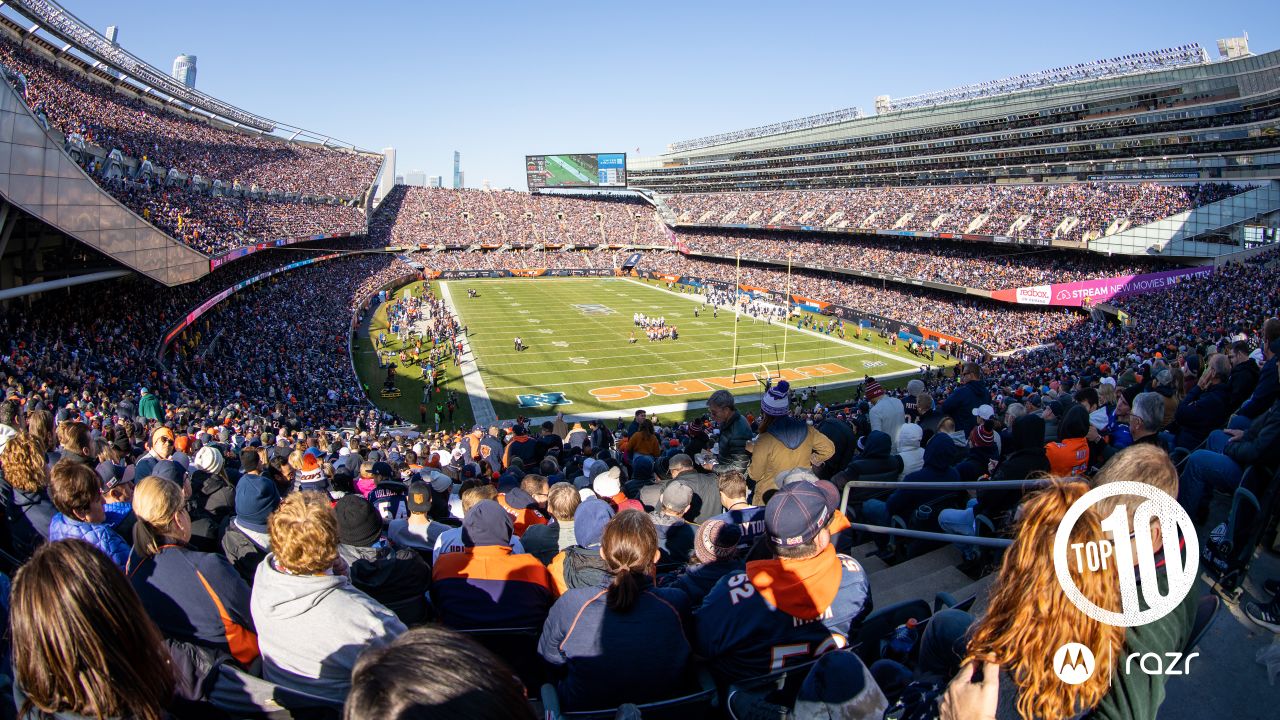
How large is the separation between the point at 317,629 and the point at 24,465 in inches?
135

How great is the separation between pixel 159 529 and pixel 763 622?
3076 millimetres

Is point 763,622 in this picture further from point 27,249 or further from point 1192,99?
point 1192,99

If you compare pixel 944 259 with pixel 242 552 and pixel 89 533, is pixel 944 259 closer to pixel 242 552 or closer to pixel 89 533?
pixel 242 552

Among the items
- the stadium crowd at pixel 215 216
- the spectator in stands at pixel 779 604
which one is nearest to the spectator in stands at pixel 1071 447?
the spectator in stands at pixel 779 604

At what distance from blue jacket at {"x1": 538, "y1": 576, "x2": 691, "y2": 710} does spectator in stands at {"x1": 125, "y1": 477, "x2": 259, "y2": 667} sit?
1.62m

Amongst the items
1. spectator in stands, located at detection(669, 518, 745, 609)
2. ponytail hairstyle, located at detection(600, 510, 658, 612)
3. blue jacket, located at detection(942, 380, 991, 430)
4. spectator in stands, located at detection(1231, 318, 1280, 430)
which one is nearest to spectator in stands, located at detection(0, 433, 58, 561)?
ponytail hairstyle, located at detection(600, 510, 658, 612)

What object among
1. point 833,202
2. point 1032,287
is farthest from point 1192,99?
point 833,202

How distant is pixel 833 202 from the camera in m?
71.4

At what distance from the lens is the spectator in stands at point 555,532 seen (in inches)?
209

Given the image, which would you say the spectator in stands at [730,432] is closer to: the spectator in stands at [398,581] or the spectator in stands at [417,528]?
the spectator in stands at [417,528]

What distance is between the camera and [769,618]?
11.2ft

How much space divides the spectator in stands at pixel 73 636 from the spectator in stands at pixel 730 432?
6.36 m

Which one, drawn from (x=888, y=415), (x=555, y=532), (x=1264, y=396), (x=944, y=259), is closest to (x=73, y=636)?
(x=555, y=532)

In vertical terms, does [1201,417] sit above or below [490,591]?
above
